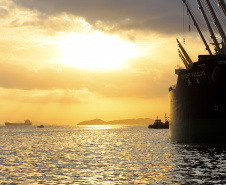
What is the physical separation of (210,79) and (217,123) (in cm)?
539

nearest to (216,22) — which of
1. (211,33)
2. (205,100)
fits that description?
(211,33)

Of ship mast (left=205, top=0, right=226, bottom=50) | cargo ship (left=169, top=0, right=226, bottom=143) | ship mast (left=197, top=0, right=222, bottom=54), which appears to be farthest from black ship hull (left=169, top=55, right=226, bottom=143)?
ship mast (left=197, top=0, right=222, bottom=54)

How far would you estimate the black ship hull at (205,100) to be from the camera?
148 feet

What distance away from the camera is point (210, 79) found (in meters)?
46.0

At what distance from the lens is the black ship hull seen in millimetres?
45188

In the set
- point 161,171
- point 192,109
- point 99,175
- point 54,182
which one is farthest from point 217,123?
point 54,182

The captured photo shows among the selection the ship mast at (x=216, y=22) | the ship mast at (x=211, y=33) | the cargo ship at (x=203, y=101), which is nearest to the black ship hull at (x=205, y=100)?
the cargo ship at (x=203, y=101)

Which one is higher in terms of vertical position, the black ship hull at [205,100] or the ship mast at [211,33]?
the ship mast at [211,33]

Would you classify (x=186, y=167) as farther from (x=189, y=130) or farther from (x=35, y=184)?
(x=189, y=130)

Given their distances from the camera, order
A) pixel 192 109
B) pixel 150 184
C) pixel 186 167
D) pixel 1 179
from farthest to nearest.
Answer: pixel 192 109, pixel 186 167, pixel 1 179, pixel 150 184

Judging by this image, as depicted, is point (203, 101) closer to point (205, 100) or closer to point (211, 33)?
point (205, 100)

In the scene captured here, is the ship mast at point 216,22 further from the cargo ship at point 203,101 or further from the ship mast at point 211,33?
the cargo ship at point 203,101

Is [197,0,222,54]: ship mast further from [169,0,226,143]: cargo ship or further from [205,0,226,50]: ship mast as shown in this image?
[169,0,226,143]: cargo ship

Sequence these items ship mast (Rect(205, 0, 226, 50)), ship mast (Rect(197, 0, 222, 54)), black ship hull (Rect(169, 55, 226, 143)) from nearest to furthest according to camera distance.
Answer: black ship hull (Rect(169, 55, 226, 143)) < ship mast (Rect(205, 0, 226, 50)) < ship mast (Rect(197, 0, 222, 54))
